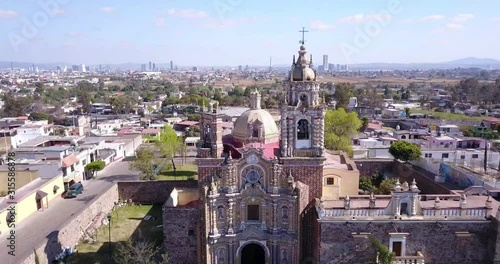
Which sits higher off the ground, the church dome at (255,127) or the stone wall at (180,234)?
the church dome at (255,127)

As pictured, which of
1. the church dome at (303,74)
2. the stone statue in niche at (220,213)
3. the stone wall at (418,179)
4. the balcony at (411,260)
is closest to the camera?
the balcony at (411,260)

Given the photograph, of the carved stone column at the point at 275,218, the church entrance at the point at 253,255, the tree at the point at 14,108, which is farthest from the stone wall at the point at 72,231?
the tree at the point at 14,108

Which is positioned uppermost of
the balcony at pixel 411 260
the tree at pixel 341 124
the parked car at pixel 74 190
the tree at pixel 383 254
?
the tree at pixel 341 124

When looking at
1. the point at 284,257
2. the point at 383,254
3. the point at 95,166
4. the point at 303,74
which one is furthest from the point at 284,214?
the point at 95,166

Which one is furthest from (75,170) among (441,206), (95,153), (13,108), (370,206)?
(13,108)

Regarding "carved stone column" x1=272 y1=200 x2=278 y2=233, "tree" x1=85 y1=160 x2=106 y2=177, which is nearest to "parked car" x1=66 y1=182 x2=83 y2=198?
"tree" x1=85 y1=160 x2=106 y2=177

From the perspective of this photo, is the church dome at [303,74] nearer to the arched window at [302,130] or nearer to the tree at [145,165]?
the arched window at [302,130]

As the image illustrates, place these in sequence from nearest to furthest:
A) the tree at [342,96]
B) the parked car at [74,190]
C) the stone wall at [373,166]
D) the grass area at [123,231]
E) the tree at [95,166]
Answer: the grass area at [123,231] → the parked car at [74,190] → the stone wall at [373,166] → the tree at [95,166] → the tree at [342,96]

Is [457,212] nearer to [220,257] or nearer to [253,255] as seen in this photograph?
[253,255]
